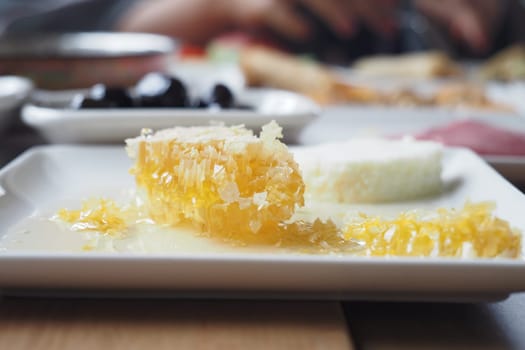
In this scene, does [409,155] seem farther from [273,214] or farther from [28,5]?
[28,5]

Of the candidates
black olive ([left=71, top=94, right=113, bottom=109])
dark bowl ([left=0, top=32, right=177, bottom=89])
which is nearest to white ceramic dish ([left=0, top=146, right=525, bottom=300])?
black olive ([left=71, top=94, right=113, bottom=109])

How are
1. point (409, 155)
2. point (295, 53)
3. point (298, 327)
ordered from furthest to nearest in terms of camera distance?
point (295, 53) → point (409, 155) → point (298, 327)

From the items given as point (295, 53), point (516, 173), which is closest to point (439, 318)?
point (516, 173)

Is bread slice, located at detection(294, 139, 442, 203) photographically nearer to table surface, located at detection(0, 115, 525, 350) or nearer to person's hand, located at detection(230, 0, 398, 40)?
table surface, located at detection(0, 115, 525, 350)

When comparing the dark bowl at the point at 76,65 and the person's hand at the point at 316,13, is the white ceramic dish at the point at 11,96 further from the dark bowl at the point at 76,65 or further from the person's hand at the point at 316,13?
the person's hand at the point at 316,13

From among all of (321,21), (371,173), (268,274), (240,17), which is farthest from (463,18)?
(268,274)
